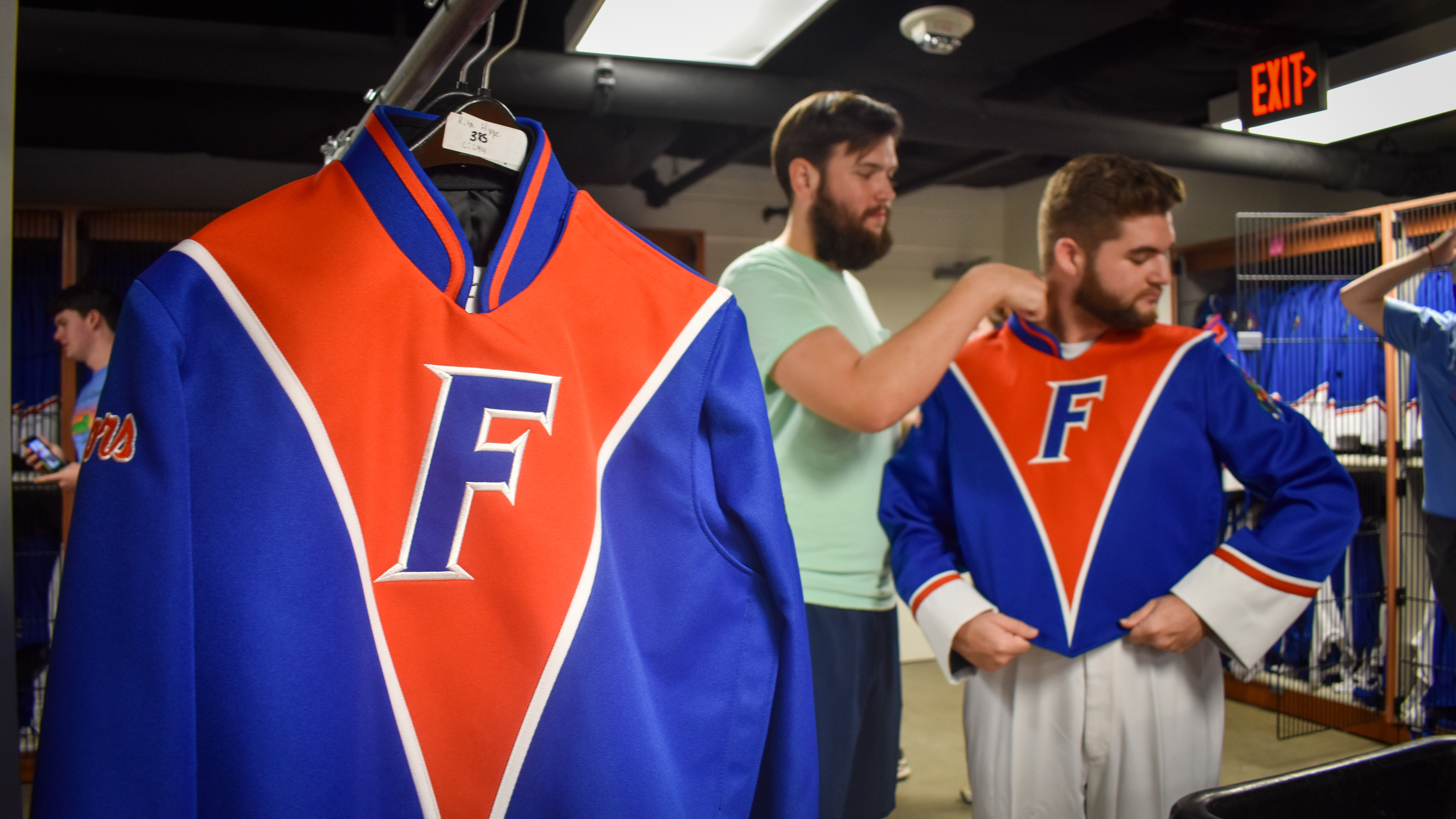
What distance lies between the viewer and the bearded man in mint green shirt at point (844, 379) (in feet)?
4.21

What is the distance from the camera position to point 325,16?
135 inches

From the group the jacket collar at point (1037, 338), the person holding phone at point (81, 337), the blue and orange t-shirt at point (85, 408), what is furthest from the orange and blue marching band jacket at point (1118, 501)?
the person holding phone at point (81, 337)

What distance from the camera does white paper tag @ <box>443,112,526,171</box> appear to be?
884 mm

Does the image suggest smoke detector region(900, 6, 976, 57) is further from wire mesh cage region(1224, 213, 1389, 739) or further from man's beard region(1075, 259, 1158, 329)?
man's beard region(1075, 259, 1158, 329)

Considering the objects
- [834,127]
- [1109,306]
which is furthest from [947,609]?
[834,127]

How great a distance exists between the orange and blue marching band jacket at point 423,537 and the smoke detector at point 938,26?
83.1 inches

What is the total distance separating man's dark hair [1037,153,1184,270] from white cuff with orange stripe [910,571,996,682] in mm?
605

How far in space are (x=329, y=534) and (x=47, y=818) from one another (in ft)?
0.89

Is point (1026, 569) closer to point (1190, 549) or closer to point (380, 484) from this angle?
point (1190, 549)

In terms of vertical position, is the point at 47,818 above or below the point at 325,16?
below

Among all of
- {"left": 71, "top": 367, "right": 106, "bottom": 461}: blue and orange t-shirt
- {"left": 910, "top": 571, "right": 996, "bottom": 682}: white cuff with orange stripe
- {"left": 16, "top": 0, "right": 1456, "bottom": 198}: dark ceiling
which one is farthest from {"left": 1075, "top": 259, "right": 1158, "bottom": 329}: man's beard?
{"left": 71, "top": 367, "right": 106, "bottom": 461}: blue and orange t-shirt

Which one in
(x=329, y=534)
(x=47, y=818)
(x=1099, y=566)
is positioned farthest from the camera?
(x=1099, y=566)

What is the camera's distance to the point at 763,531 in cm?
88

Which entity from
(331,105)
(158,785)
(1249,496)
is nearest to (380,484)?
(158,785)
